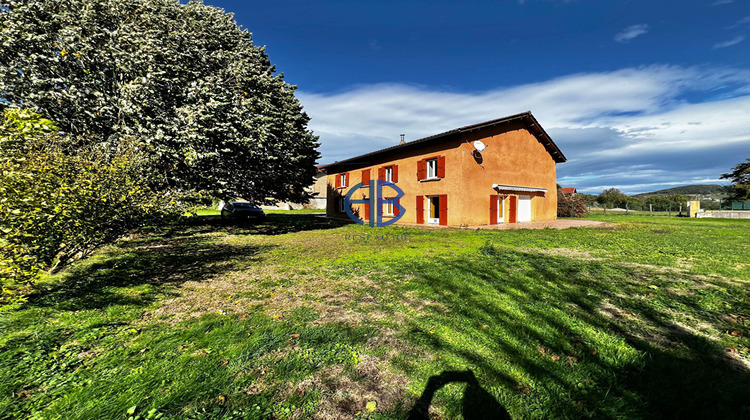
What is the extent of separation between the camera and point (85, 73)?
28.6 ft

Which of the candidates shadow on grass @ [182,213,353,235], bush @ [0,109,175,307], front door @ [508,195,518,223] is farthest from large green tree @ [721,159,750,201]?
bush @ [0,109,175,307]

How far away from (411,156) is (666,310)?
594 inches

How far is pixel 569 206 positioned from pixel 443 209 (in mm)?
15975

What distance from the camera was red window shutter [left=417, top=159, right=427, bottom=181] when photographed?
17.0 metres

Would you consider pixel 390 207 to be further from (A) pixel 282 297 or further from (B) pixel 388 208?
(A) pixel 282 297

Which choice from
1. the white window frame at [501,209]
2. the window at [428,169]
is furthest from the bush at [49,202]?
the white window frame at [501,209]

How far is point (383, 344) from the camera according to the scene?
290 centimetres

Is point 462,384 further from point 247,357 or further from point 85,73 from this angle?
point 85,73

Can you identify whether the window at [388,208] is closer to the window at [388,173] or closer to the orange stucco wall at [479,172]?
the orange stucco wall at [479,172]

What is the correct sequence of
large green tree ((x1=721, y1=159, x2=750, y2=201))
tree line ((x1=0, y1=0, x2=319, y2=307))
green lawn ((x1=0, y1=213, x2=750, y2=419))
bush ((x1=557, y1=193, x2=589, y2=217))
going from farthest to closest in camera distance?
1. large green tree ((x1=721, y1=159, x2=750, y2=201))
2. bush ((x1=557, y1=193, x2=589, y2=217))
3. tree line ((x1=0, y1=0, x2=319, y2=307))
4. green lawn ((x1=0, y1=213, x2=750, y2=419))

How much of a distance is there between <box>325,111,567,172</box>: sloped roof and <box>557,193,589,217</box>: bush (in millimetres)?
4780

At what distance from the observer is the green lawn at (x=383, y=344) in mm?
2084

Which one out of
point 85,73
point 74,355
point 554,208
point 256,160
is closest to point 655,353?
point 74,355

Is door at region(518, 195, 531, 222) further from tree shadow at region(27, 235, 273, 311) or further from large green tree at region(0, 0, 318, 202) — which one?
tree shadow at region(27, 235, 273, 311)
